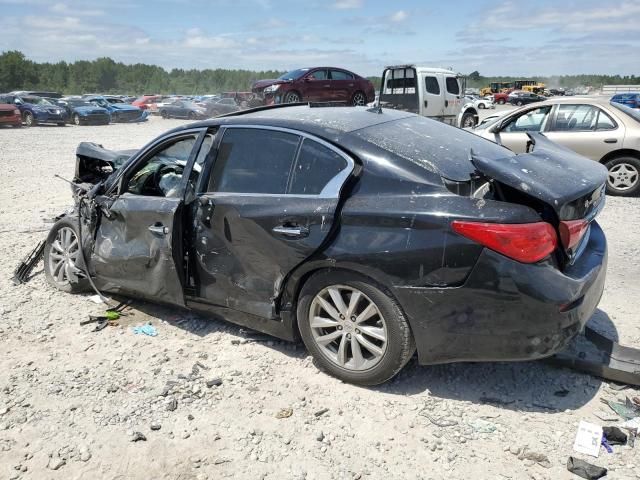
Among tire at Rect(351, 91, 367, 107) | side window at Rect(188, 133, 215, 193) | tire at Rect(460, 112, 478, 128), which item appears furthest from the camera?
tire at Rect(351, 91, 367, 107)

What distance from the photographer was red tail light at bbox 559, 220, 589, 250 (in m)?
2.67

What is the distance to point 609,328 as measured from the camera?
3811mm

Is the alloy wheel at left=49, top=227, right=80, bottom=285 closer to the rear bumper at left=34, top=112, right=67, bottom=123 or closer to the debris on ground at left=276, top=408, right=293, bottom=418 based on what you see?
the debris on ground at left=276, top=408, right=293, bottom=418

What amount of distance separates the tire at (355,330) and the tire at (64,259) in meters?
2.34

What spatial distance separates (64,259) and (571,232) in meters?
4.12

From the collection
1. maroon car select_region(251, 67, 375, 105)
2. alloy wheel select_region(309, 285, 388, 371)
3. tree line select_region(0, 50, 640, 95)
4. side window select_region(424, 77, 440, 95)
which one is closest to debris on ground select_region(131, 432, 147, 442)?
alloy wheel select_region(309, 285, 388, 371)

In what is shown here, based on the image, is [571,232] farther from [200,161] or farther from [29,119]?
[29,119]

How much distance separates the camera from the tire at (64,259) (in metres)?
4.52

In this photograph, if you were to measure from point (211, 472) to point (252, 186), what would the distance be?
1.69 metres

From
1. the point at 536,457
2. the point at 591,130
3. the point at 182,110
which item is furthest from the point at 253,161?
the point at 182,110

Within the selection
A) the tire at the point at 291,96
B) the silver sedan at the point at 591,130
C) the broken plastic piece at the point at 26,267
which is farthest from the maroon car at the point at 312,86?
the broken plastic piece at the point at 26,267

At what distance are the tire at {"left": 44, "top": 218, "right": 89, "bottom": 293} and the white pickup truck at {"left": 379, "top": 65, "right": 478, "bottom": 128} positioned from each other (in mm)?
13311

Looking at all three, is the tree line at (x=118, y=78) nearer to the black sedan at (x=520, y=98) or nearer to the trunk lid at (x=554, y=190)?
the black sedan at (x=520, y=98)

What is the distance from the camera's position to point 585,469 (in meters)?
2.40
